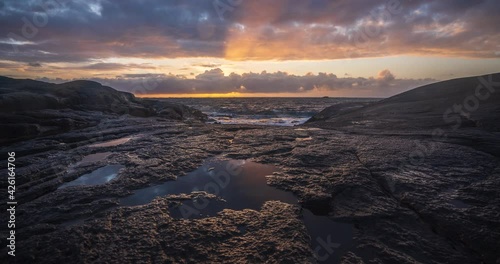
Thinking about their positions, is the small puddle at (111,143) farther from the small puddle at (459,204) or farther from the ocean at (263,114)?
the ocean at (263,114)

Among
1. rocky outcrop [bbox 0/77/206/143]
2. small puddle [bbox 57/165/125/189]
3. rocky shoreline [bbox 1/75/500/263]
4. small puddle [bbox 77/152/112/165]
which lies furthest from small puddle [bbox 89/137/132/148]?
rocky outcrop [bbox 0/77/206/143]

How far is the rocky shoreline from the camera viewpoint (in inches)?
157

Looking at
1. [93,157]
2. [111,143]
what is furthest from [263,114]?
[93,157]

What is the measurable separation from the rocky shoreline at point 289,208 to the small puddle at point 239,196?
18cm

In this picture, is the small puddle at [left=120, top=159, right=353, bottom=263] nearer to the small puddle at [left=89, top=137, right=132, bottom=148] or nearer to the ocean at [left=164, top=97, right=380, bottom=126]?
the small puddle at [left=89, top=137, right=132, bottom=148]

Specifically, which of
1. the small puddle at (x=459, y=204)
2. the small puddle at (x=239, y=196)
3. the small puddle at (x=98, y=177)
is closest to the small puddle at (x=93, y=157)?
the small puddle at (x=98, y=177)

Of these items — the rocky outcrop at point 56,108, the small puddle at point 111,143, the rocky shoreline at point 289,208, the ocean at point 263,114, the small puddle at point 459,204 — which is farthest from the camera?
the ocean at point 263,114

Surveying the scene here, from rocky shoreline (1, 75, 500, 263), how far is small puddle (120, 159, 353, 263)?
184 millimetres

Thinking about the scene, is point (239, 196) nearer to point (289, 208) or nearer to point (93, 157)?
point (289, 208)

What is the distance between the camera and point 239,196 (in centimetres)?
630

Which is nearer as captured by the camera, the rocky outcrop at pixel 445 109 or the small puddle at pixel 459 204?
the small puddle at pixel 459 204

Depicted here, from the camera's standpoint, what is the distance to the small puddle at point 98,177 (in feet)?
23.5

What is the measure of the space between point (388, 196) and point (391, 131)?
919 cm

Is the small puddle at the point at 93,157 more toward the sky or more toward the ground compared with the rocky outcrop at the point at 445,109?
more toward the ground
